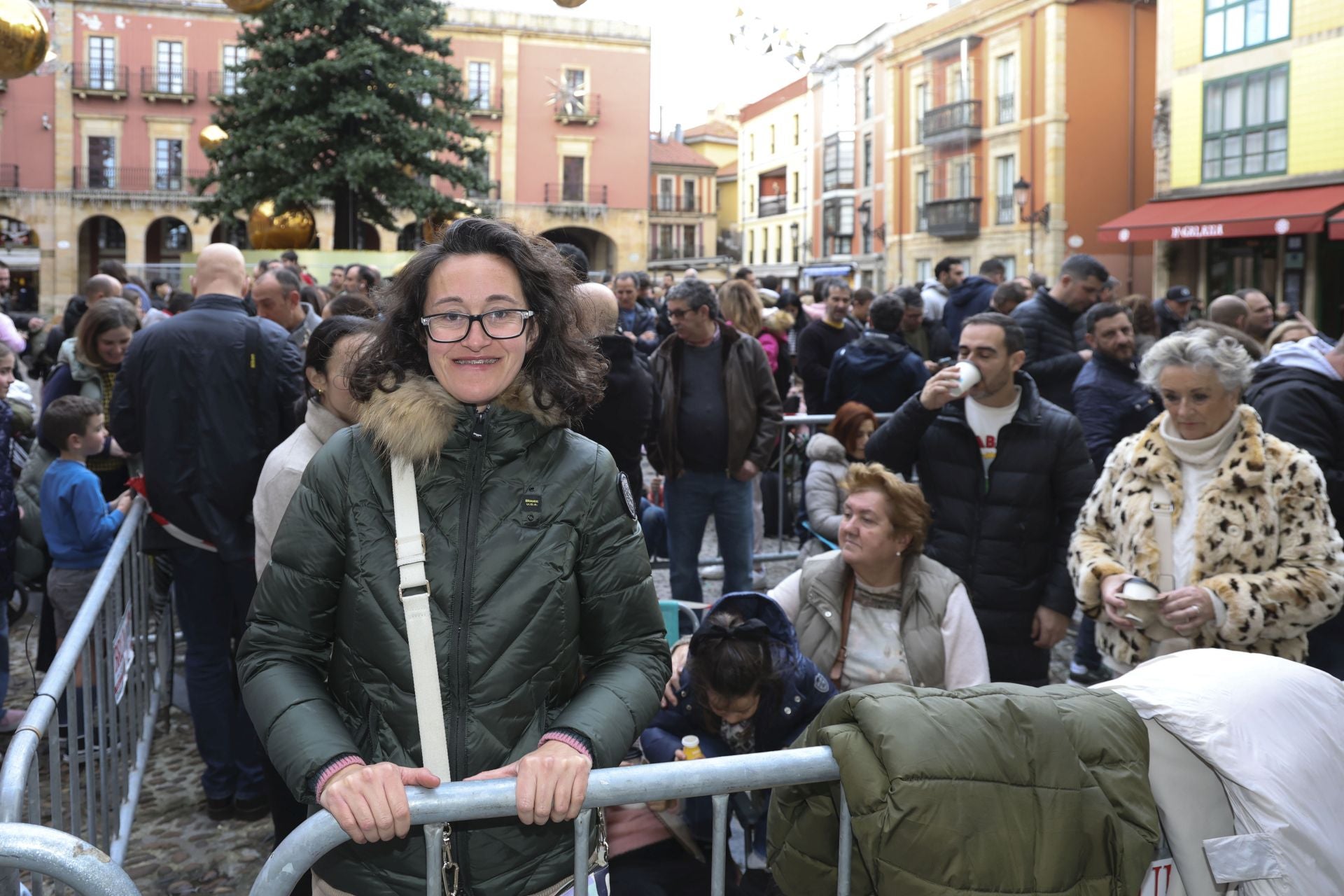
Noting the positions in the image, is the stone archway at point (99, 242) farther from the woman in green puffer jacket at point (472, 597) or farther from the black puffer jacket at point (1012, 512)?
the woman in green puffer jacket at point (472, 597)

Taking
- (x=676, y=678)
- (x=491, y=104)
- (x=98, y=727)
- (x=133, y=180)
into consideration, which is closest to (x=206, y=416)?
(x=98, y=727)

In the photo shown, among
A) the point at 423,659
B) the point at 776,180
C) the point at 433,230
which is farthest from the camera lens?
the point at 776,180

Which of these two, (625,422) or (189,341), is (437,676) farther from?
(625,422)

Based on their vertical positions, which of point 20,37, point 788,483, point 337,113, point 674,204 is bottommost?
point 788,483

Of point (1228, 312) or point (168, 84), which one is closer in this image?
point (1228, 312)

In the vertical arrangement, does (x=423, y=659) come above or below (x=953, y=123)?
below

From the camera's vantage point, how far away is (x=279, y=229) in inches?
707

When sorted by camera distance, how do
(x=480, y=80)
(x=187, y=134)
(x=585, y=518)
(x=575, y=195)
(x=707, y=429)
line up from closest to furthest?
1. (x=585, y=518)
2. (x=707, y=429)
3. (x=187, y=134)
4. (x=480, y=80)
5. (x=575, y=195)

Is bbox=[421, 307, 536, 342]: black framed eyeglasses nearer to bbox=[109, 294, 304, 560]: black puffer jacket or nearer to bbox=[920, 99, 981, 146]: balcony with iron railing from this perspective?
bbox=[109, 294, 304, 560]: black puffer jacket

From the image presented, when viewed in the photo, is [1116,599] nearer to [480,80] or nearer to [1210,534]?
[1210,534]

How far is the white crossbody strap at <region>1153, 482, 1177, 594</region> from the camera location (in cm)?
353

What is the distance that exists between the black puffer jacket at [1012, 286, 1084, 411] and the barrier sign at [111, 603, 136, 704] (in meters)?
4.89

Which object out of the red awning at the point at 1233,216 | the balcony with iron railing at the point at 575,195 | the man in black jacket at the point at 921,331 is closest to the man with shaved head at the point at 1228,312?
the man in black jacket at the point at 921,331

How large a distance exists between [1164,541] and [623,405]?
2.63 m
